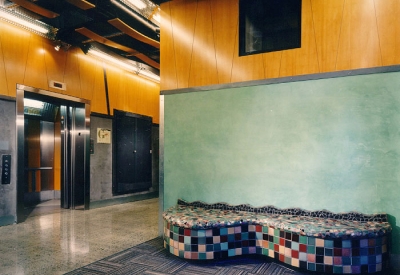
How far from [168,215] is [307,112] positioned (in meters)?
2.08

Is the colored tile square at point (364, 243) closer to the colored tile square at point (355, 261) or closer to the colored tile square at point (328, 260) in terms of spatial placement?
the colored tile square at point (355, 261)

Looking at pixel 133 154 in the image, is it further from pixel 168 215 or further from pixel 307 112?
pixel 307 112

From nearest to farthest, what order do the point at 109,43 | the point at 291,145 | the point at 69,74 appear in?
the point at 291,145 → the point at 109,43 → the point at 69,74

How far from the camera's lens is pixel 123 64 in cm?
696

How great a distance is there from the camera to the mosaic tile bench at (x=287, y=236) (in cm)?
274

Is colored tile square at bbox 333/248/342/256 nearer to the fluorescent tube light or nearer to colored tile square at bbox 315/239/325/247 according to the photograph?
colored tile square at bbox 315/239/325/247

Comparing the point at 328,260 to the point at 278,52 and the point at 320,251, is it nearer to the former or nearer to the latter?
the point at 320,251

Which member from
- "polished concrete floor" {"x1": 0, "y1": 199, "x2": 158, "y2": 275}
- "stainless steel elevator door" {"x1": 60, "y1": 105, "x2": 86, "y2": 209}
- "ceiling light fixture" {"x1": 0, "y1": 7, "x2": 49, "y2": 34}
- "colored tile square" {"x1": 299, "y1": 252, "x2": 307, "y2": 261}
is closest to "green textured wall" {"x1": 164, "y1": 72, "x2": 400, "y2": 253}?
"colored tile square" {"x1": 299, "y1": 252, "x2": 307, "y2": 261}

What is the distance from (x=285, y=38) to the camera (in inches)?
141

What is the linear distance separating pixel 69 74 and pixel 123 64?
1302 mm

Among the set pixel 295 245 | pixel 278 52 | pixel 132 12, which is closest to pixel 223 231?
pixel 295 245

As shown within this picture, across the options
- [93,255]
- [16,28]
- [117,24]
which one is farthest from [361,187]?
[16,28]

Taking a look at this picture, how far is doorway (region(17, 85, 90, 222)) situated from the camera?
5.18m

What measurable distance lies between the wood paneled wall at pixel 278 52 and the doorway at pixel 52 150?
3.03m
